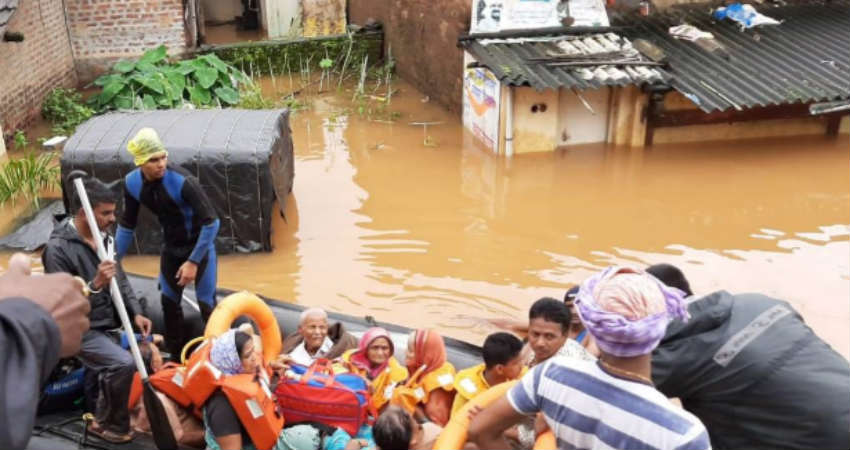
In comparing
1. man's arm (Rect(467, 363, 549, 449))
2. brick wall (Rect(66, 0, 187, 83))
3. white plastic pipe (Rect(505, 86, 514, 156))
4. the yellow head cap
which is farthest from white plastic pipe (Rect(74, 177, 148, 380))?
brick wall (Rect(66, 0, 187, 83))

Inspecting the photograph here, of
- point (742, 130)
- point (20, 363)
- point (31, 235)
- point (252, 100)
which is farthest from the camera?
point (252, 100)

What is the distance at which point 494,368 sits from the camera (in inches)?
144

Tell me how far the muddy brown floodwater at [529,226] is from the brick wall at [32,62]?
4.03m

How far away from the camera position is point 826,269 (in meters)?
7.35

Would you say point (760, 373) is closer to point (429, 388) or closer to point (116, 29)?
point (429, 388)

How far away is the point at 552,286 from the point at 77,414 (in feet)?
14.1

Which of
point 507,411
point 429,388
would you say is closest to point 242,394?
point 429,388

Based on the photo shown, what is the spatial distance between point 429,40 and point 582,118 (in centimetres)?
347

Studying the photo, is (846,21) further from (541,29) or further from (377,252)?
(377,252)

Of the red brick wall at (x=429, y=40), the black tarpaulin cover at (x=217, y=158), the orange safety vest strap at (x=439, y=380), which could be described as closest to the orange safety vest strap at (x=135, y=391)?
the orange safety vest strap at (x=439, y=380)

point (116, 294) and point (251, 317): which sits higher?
point (116, 294)

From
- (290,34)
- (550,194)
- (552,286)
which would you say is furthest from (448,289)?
(290,34)

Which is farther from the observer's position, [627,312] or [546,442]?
[546,442]

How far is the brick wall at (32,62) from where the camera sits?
10.7 metres
